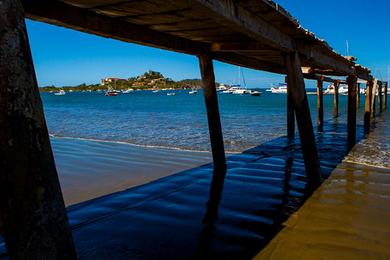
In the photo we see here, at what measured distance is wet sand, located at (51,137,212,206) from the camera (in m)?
6.70

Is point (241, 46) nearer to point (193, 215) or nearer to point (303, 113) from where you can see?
point (303, 113)

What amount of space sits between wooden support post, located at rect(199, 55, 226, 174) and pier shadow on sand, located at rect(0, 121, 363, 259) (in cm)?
31

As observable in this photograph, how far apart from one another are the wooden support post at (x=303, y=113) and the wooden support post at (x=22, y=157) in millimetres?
5371

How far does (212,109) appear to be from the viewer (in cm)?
778

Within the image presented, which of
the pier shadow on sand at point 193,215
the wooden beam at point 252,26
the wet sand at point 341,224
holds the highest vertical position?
the wooden beam at point 252,26

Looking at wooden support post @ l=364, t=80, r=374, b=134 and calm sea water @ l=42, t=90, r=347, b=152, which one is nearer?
calm sea water @ l=42, t=90, r=347, b=152

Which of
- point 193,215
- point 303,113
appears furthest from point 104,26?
point 303,113

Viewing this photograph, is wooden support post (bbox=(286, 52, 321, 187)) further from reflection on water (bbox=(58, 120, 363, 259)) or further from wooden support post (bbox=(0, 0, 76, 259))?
wooden support post (bbox=(0, 0, 76, 259))

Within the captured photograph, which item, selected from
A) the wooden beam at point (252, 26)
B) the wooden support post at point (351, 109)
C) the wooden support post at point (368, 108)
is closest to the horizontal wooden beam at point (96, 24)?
the wooden beam at point (252, 26)

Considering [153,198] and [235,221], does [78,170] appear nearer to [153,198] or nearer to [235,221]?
[153,198]

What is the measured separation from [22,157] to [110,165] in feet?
24.2

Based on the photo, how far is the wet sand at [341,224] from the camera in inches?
149

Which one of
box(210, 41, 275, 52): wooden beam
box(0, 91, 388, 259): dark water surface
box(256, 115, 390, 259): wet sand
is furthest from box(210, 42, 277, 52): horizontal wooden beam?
box(256, 115, 390, 259): wet sand

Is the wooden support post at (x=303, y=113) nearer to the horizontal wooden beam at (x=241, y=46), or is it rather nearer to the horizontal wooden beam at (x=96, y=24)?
the horizontal wooden beam at (x=241, y=46)
